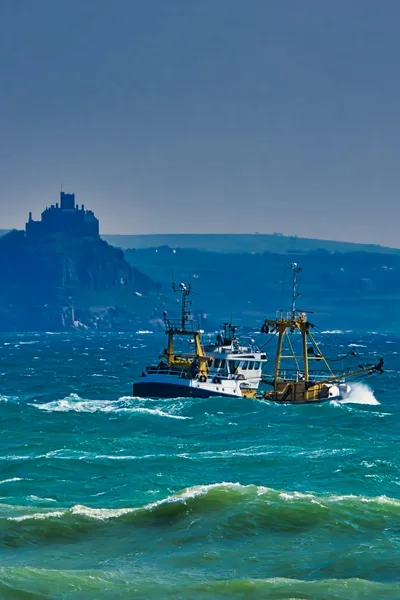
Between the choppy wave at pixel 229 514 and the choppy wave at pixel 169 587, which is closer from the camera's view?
the choppy wave at pixel 169 587

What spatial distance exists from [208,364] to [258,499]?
5076 centimetres

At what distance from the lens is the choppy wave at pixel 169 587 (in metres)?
31.8

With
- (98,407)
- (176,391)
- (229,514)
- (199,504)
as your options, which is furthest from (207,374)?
(229,514)

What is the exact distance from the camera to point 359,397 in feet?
327

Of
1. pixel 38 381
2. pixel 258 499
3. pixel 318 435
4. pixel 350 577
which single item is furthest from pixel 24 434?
pixel 38 381

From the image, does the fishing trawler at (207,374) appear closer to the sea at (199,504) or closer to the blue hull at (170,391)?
the blue hull at (170,391)

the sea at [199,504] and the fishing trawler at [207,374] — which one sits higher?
the fishing trawler at [207,374]

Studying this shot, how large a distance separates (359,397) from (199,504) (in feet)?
191

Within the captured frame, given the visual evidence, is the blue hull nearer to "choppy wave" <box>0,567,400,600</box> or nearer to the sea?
the sea

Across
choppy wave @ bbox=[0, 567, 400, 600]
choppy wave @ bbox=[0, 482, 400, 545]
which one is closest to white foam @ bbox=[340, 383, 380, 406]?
choppy wave @ bbox=[0, 482, 400, 545]

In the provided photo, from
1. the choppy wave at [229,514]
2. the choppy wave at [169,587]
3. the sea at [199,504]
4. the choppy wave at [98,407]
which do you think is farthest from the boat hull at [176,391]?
the choppy wave at [169,587]

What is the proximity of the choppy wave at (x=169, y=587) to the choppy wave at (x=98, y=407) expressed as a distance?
4667 centimetres

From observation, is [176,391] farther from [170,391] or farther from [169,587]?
[169,587]

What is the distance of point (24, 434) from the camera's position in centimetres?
6975
